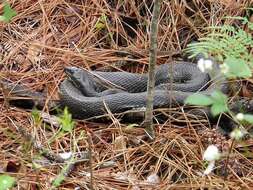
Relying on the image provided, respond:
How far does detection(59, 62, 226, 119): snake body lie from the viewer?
449cm

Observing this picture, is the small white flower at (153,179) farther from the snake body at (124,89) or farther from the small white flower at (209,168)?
the snake body at (124,89)

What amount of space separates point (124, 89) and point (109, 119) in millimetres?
666

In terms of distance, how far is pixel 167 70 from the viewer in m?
5.02

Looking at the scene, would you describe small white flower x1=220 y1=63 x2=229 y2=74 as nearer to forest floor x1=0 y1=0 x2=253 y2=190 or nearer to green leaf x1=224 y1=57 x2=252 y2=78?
green leaf x1=224 y1=57 x2=252 y2=78

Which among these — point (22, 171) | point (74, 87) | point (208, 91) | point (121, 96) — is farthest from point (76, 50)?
point (22, 171)

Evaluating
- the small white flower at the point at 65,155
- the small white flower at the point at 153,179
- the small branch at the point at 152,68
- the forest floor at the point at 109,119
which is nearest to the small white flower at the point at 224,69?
the forest floor at the point at 109,119

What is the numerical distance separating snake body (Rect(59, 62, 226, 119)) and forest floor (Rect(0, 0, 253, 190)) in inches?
4.8

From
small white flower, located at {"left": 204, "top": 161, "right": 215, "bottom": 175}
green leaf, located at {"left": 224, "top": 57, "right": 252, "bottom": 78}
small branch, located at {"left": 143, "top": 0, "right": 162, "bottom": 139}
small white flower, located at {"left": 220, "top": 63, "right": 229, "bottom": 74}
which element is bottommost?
small white flower, located at {"left": 204, "top": 161, "right": 215, "bottom": 175}

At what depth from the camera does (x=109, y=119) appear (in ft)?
14.4

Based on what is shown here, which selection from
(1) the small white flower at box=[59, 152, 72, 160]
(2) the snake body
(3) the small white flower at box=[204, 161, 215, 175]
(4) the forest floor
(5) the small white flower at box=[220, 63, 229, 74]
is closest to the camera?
(5) the small white flower at box=[220, 63, 229, 74]

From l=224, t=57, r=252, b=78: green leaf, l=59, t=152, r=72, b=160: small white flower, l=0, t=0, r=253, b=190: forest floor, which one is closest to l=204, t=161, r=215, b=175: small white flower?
Result: l=0, t=0, r=253, b=190: forest floor

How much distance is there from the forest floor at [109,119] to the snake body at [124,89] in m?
0.12

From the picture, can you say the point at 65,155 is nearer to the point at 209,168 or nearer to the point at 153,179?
the point at 153,179

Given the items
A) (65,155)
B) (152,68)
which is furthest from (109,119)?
(152,68)
